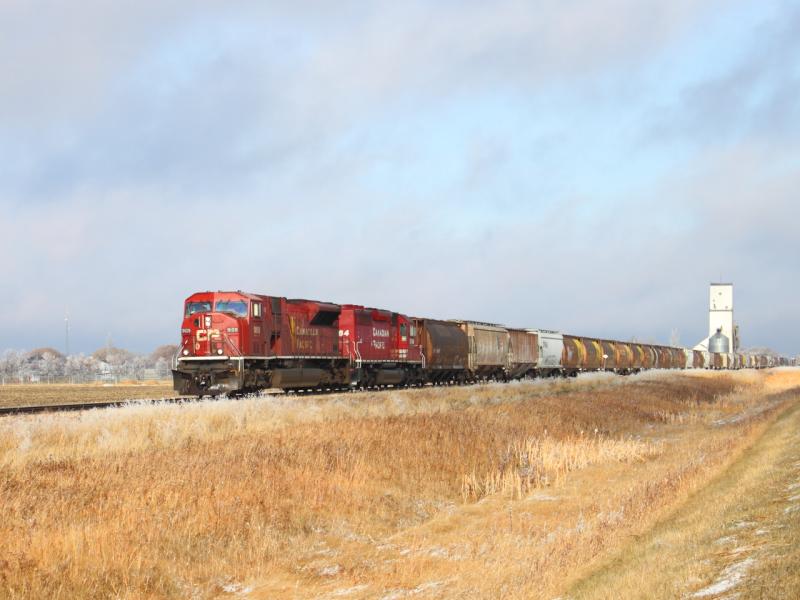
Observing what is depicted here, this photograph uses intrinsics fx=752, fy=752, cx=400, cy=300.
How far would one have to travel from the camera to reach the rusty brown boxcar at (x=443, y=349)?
→ 4338cm

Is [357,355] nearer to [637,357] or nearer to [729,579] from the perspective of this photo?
[729,579]

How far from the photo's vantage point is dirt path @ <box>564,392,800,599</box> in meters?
6.84

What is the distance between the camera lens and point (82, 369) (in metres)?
122

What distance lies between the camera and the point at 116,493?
1273 centimetres

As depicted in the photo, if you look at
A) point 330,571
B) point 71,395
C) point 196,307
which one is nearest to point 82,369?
point 71,395

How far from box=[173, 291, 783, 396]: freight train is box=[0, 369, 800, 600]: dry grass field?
545 cm

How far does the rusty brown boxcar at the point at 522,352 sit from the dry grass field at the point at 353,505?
3043 centimetres

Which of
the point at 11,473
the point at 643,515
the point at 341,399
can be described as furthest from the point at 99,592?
the point at 341,399

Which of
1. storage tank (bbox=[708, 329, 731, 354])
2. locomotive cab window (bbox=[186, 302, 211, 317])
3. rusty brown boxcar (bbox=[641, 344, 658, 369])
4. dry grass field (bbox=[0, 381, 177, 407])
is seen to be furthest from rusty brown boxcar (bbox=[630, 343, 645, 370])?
storage tank (bbox=[708, 329, 731, 354])

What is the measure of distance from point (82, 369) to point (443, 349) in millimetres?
94331

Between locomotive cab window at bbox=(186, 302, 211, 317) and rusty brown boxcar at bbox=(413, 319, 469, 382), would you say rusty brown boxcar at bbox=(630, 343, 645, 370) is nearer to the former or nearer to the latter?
rusty brown boxcar at bbox=(413, 319, 469, 382)

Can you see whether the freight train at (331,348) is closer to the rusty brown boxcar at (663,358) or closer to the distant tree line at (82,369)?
the distant tree line at (82,369)

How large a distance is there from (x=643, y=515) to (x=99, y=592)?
8277mm

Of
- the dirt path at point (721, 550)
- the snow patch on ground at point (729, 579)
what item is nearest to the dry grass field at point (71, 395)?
the dirt path at point (721, 550)
